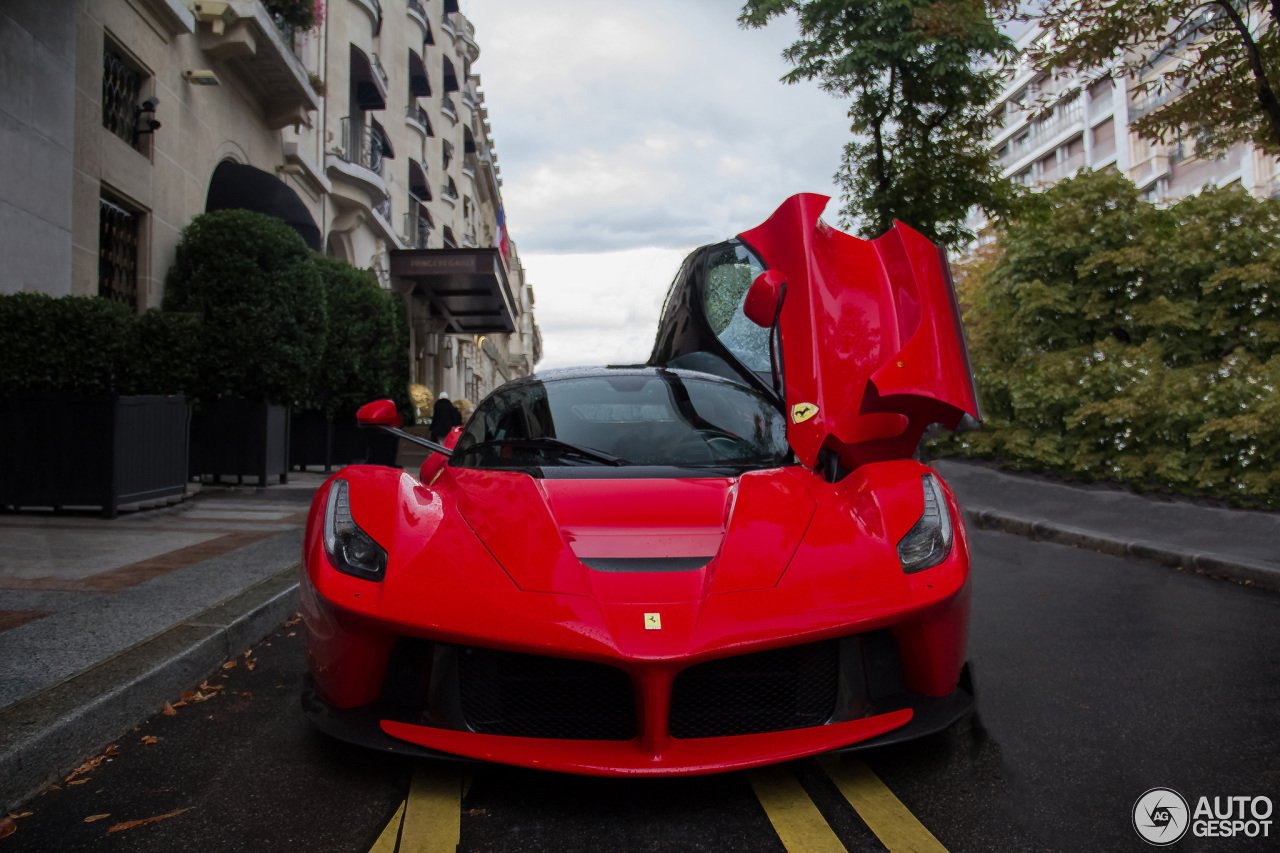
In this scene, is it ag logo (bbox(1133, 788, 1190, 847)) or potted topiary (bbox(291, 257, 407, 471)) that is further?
potted topiary (bbox(291, 257, 407, 471))

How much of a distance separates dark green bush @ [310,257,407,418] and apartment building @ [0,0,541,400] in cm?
89

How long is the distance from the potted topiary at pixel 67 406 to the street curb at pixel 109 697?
4154mm

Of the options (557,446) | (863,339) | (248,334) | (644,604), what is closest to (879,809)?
(644,604)

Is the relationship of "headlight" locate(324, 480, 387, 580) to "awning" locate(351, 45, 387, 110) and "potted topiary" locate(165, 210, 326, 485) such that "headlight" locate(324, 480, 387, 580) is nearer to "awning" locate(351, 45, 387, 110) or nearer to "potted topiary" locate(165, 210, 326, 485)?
"potted topiary" locate(165, 210, 326, 485)

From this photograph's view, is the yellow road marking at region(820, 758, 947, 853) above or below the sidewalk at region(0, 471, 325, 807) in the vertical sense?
below

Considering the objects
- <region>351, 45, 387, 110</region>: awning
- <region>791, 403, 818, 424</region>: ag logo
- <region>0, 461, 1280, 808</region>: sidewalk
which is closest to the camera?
<region>0, 461, 1280, 808</region>: sidewalk

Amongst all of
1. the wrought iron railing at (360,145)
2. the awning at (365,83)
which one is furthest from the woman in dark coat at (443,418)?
the awning at (365,83)

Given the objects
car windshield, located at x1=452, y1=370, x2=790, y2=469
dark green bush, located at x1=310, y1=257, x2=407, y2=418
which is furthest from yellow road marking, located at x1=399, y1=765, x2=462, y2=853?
dark green bush, located at x1=310, y1=257, x2=407, y2=418

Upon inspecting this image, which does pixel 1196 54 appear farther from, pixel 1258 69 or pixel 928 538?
pixel 928 538

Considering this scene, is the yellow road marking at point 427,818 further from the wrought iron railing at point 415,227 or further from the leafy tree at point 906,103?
the wrought iron railing at point 415,227

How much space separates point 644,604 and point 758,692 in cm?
36

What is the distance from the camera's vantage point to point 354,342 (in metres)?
15.7

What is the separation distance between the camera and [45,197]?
8719 millimetres

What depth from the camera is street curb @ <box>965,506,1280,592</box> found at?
570cm
